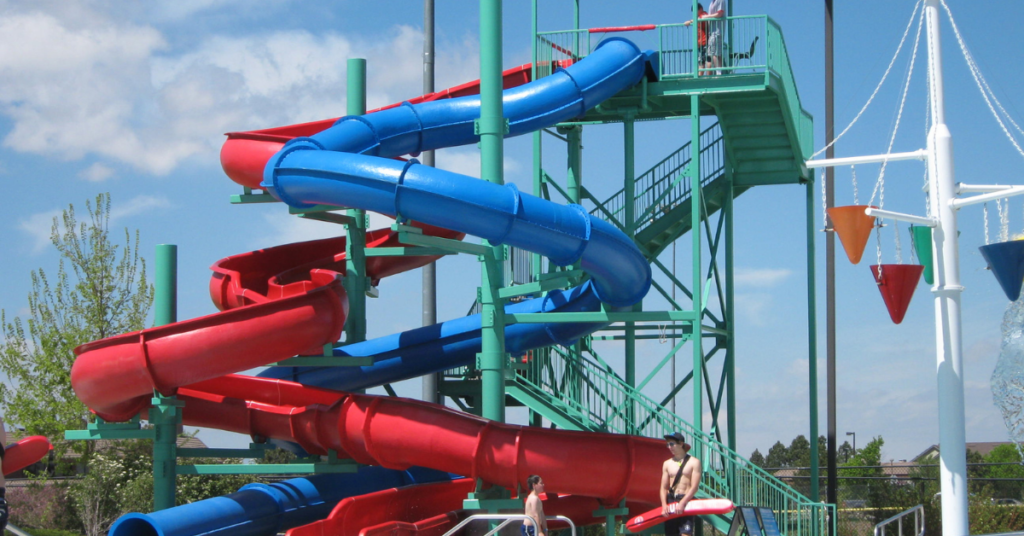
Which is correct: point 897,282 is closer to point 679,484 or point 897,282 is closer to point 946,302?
point 946,302

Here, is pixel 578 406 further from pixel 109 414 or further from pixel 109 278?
pixel 109 278

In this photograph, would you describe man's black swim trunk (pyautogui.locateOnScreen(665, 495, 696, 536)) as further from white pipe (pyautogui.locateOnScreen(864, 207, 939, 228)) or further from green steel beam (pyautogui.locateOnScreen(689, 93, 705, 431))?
green steel beam (pyautogui.locateOnScreen(689, 93, 705, 431))

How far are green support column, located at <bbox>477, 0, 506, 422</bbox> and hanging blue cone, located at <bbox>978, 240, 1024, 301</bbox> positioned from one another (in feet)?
21.6

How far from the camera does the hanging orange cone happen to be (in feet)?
39.9

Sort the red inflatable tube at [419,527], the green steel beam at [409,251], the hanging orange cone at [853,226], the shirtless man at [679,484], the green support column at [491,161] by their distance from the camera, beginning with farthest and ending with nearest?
1. the green steel beam at [409,251]
2. the green support column at [491,161]
3. the red inflatable tube at [419,527]
4. the hanging orange cone at [853,226]
5. the shirtless man at [679,484]

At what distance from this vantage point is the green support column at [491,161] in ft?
50.7

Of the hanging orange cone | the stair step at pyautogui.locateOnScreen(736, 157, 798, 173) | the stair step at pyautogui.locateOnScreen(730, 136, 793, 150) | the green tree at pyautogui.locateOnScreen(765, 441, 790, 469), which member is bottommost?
the green tree at pyautogui.locateOnScreen(765, 441, 790, 469)

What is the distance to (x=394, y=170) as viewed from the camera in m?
14.0

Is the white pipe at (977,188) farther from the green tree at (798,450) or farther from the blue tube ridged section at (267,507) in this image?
the green tree at (798,450)

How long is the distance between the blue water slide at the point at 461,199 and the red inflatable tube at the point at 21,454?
7274mm

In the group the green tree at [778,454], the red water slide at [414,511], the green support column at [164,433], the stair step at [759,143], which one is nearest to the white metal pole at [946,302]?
the red water slide at [414,511]

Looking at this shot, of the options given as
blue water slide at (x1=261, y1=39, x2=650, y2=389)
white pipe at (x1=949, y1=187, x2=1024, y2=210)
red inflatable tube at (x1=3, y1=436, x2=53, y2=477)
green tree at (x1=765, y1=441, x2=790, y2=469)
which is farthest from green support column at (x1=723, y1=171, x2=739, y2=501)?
green tree at (x1=765, y1=441, x2=790, y2=469)

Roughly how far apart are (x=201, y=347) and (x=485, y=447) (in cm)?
416

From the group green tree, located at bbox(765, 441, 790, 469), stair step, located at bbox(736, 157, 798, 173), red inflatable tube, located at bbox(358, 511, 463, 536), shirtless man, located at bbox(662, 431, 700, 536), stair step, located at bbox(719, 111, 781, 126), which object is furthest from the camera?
green tree, located at bbox(765, 441, 790, 469)
